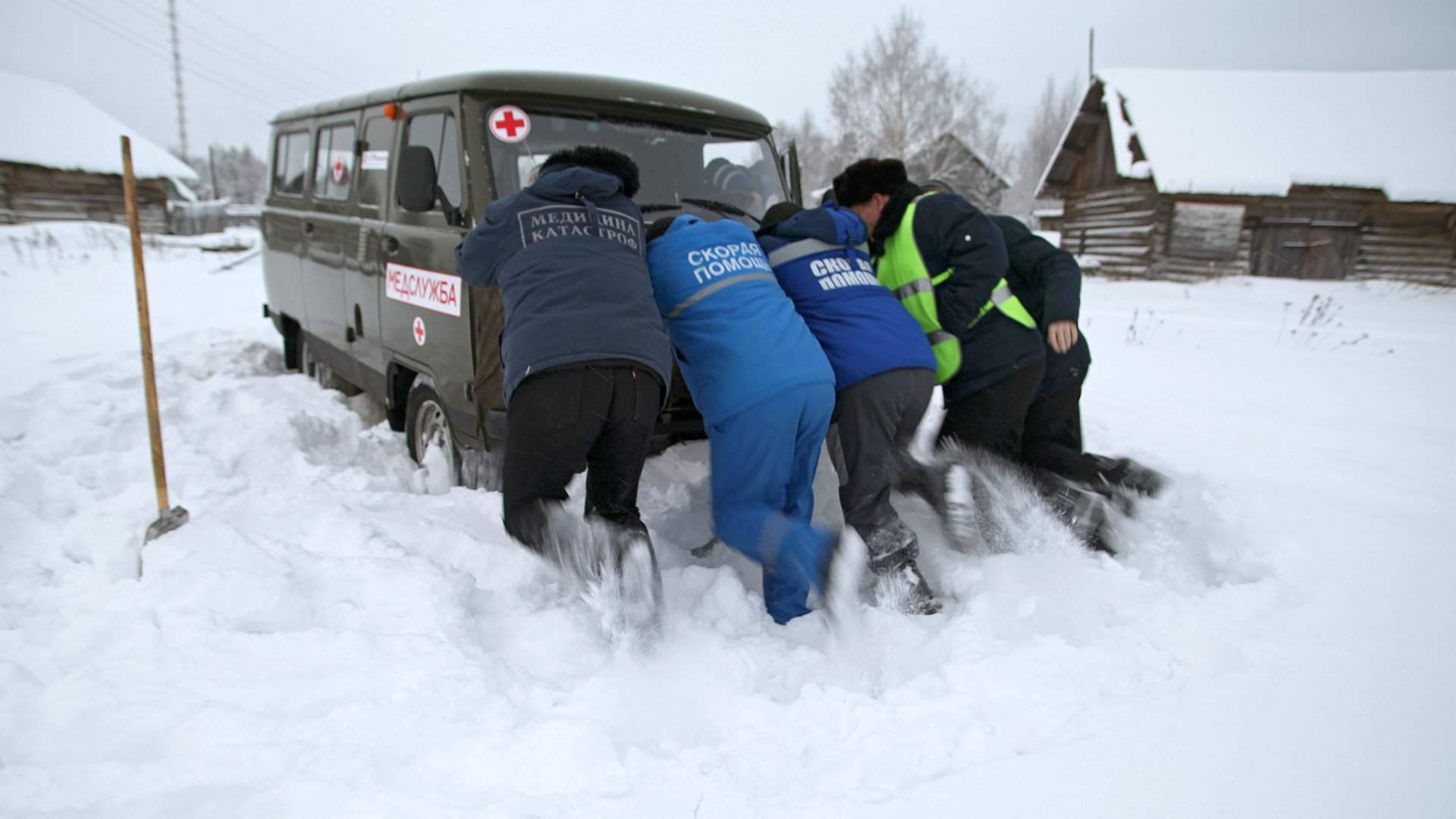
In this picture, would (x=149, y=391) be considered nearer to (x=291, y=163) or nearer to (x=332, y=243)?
(x=332, y=243)

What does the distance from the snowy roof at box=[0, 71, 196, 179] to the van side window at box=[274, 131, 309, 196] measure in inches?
933

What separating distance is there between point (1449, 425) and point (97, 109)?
38258 mm

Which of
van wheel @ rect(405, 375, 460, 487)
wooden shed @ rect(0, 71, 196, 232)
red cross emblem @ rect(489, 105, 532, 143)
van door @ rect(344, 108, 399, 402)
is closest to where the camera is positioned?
red cross emblem @ rect(489, 105, 532, 143)

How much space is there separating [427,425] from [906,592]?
265 cm

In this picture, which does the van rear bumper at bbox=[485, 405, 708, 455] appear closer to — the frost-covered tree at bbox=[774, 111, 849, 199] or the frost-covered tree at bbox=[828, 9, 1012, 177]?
the frost-covered tree at bbox=[774, 111, 849, 199]

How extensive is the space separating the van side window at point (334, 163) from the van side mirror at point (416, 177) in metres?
1.48

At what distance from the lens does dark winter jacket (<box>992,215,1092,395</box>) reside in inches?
129

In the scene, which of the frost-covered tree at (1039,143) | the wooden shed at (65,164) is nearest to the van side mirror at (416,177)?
the wooden shed at (65,164)

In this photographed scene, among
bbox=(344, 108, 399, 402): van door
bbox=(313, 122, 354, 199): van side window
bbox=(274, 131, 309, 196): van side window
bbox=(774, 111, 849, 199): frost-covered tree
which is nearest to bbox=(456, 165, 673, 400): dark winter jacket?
bbox=(344, 108, 399, 402): van door

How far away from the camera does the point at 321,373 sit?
18.7 ft

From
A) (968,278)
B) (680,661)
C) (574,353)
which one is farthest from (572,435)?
(968,278)

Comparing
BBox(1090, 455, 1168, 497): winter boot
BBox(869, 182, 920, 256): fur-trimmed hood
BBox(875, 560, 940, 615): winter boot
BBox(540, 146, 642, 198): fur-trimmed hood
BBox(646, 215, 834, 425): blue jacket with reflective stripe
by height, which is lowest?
BBox(875, 560, 940, 615): winter boot

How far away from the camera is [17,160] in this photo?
76.4 feet

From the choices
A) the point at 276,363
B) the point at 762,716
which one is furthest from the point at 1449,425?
the point at 276,363
